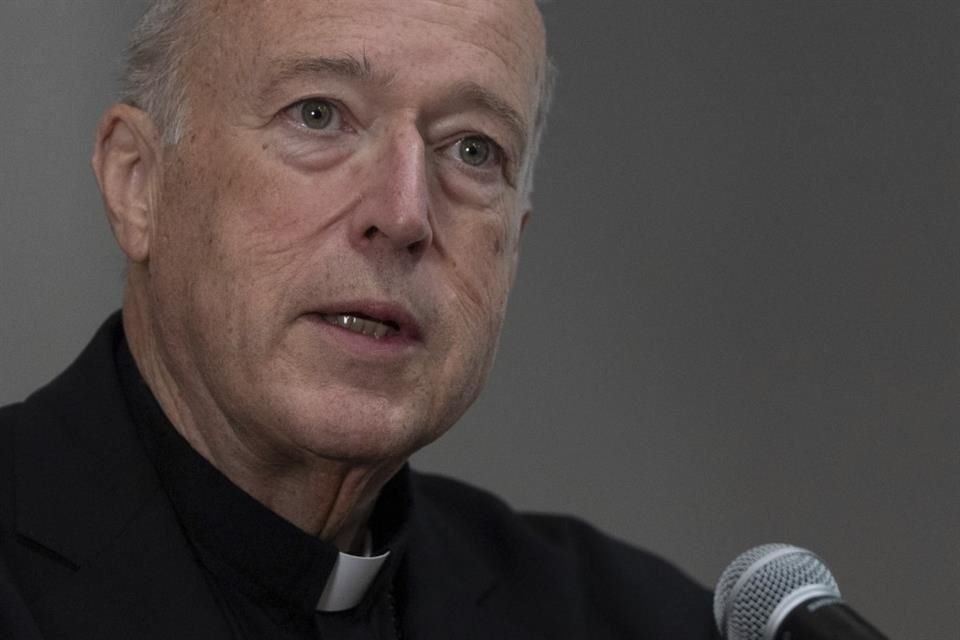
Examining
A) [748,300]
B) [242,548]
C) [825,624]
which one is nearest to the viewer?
[825,624]

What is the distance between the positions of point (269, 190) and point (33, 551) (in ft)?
2.00

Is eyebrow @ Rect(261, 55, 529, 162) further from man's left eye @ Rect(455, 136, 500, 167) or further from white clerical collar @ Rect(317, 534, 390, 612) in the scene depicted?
white clerical collar @ Rect(317, 534, 390, 612)

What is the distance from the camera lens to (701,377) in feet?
13.3

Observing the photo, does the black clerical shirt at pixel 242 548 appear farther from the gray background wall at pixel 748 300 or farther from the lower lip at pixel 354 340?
the gray background wall at pixel 748 300

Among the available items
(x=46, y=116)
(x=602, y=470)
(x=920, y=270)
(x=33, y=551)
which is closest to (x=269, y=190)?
→ (x=33, y=551)

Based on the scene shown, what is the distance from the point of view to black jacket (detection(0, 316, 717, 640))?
88.4 inches

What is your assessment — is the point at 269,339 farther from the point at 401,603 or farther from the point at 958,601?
the point at 958,601

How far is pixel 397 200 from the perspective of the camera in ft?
7.40

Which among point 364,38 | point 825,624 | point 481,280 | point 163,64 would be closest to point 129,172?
point 163,64

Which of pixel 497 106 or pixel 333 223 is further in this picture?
pixel 497 106

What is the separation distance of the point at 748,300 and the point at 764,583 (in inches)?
87.6

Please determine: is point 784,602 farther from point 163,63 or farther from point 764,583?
point 163,63

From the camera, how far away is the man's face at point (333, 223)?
2270mm

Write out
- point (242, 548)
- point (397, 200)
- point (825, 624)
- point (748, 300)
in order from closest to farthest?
1. point (825, 624)
2. point (397, 200)
3. point (242, 548)
4. point (748, 300)
